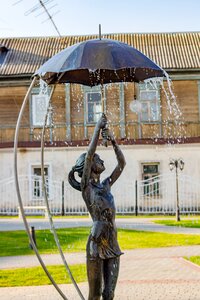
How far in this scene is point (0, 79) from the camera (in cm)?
2888

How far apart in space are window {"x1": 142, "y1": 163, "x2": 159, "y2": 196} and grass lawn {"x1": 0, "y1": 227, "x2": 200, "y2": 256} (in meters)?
8.77

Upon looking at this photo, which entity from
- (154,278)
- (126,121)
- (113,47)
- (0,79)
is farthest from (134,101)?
(113,47)

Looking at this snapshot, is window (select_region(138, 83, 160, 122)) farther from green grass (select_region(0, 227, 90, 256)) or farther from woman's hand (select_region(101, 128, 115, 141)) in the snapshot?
woman's hand (select_region(101, 128, 115, 141))

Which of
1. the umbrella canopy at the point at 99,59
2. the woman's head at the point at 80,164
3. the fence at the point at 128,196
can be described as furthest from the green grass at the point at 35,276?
the fence at the point at 128,196

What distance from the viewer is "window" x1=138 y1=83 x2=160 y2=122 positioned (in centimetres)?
2842

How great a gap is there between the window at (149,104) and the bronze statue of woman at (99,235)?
21.8 meters

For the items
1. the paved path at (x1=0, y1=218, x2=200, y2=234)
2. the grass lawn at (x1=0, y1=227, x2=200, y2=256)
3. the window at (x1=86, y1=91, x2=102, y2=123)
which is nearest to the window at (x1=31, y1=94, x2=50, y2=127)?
the window at (x1=86, y1=91, x2=102, y2=123)

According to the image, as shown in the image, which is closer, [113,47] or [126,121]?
[113,47]

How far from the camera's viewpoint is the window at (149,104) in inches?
1119

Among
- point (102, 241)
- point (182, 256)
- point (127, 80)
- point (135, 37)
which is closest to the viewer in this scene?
point (102, 241)

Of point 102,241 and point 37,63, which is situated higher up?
point 37,63


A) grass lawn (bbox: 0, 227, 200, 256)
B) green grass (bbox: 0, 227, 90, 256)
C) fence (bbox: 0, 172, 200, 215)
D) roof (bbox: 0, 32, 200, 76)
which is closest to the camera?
green grass (bbox: 0, 227, 90, 256)

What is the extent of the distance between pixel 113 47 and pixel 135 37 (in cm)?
2458

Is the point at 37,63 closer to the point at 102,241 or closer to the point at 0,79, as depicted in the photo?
the point at 0,79
